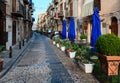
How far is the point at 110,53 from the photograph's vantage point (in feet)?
36.3

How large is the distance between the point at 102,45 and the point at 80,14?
96.7 feet

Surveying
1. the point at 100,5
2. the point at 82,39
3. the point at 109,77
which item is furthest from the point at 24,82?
the point at 82,39

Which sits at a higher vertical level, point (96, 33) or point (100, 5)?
point (100, 5)

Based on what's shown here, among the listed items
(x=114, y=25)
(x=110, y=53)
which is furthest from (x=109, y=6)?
(x=110, y=53)

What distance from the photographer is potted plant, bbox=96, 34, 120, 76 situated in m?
10.5

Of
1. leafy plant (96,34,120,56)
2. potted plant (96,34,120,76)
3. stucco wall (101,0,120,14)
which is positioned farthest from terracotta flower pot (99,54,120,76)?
stucco wall (101,0,120,14)

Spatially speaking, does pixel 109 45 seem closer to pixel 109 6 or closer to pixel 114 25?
pixel 114 25

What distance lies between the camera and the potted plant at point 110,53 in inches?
415

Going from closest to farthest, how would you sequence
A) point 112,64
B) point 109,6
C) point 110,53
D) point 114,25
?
point 112,64 → point 110,53 → point 114,25 → point 109,6

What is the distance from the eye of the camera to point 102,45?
1148cm

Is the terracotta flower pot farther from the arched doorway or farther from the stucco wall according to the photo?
the arched doorway

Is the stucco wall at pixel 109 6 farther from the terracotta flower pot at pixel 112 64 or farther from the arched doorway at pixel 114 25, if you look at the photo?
the terracotta flower pot at pixel 112 64

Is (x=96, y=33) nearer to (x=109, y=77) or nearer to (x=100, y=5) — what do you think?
(x=109, y=77)

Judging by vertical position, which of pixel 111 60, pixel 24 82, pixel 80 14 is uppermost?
pixel 80 14
